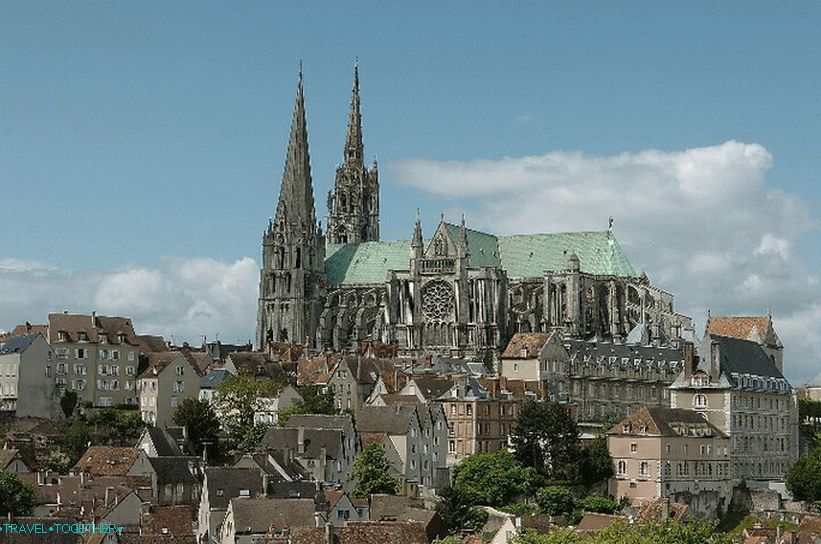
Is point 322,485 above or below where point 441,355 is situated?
below

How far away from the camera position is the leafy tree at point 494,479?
101562 millimetres

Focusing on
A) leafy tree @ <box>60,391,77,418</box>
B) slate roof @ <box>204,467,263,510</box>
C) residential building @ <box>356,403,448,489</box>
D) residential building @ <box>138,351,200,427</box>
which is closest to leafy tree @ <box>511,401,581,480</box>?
residential building @ <box>356,403,448,489</box>

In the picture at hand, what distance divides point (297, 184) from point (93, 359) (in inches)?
2816

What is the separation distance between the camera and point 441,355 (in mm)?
161500

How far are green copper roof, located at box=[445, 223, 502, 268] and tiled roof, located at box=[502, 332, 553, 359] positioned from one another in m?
39.2

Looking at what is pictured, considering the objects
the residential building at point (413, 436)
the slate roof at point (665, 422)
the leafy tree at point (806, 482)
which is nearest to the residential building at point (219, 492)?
the residential building at point (413, 436)

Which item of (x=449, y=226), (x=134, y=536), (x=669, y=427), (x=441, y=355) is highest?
(x=449, y=226)

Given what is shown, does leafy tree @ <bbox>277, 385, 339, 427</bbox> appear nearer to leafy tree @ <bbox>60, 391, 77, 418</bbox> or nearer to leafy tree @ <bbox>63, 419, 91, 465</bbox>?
leafy tree @ <bbox>63, 419, 91, 465</bbox>

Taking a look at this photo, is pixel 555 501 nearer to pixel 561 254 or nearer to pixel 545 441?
pixel 545 441

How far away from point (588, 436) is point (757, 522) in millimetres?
17109

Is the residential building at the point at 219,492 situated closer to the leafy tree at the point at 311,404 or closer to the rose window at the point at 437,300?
the leafy tree at the point at 311,404

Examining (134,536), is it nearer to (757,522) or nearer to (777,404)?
(757,522)

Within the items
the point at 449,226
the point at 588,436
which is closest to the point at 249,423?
the point at 588,436

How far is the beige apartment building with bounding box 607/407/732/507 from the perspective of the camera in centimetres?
10669
